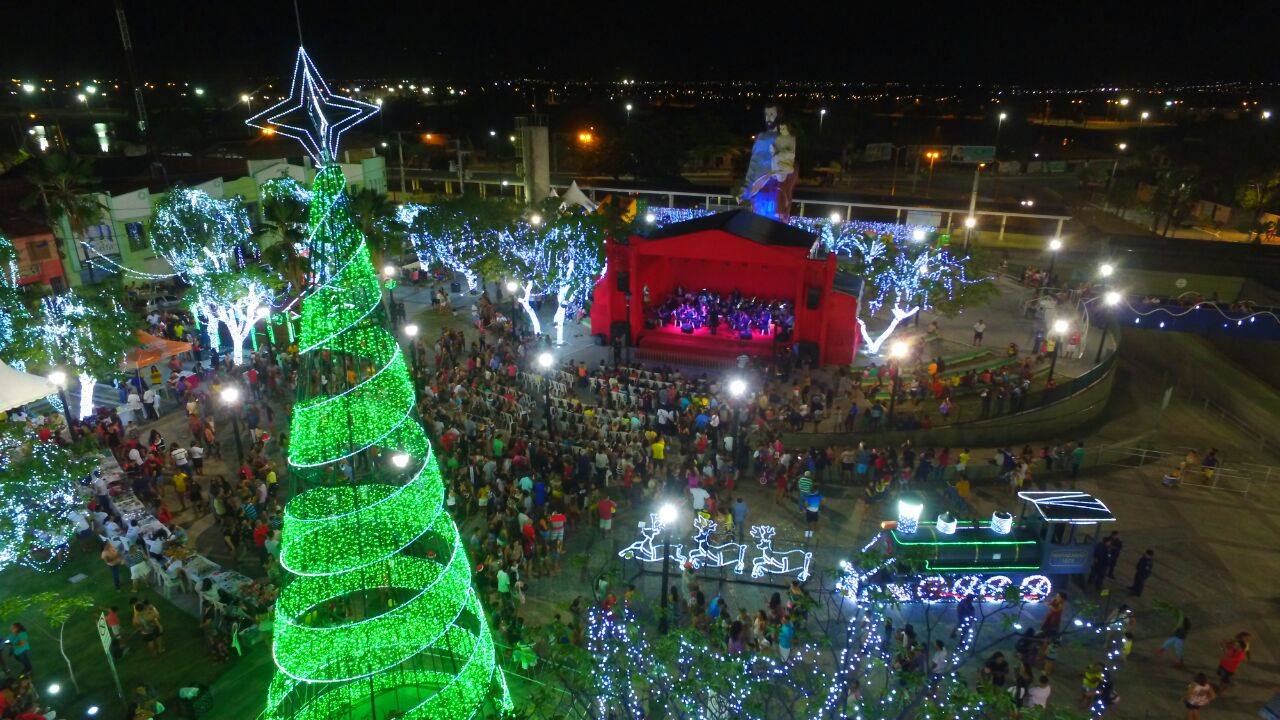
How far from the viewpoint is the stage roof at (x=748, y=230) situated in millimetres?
26431

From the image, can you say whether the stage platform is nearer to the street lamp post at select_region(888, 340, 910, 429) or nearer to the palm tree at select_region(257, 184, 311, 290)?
the street lamp post at select_region(888, 340, 910, 429)

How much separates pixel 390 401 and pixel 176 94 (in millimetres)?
107188

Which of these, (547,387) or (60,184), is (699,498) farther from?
(60,184)

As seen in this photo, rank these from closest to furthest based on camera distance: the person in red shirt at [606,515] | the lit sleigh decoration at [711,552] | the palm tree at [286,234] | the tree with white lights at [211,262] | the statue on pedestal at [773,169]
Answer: the lit sleigh decoration at [711,552] < the person in red shirt at [606,515] < the palm tree at [286,234] < the tree with white lights at [211,262] < the statue on pedestal at [773,169]

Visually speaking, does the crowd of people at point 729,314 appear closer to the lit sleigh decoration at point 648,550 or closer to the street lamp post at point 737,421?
the street lamp post at point 737,421

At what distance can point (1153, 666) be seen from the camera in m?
13.0

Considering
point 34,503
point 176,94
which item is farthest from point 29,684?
point 176,94

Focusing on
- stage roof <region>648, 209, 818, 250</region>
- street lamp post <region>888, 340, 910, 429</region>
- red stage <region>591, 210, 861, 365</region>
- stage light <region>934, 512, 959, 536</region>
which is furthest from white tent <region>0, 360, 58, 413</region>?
street lamp post <region>888, 340, 910, 429</region>

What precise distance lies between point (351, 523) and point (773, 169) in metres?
27.5

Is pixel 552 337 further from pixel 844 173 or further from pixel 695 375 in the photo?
pixel 844 173

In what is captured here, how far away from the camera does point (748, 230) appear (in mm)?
27219

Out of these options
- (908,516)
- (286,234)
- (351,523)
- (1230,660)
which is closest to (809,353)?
(908,516)

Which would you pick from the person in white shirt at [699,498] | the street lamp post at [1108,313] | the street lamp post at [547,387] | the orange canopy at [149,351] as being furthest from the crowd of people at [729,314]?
the orange canopy at [149,351]

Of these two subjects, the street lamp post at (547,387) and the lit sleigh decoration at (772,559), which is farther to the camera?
the street lamp post at (547,387)
